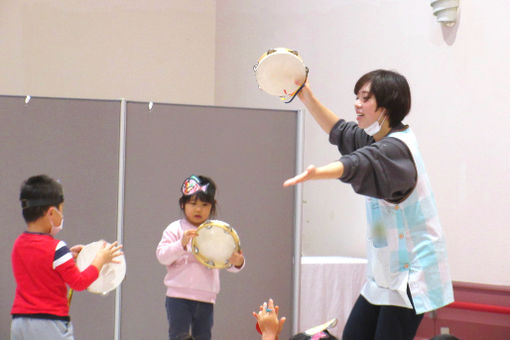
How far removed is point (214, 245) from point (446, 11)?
92.1 inches

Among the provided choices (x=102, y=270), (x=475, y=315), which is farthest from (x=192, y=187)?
(x=475, y=315)

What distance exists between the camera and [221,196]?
4227mm

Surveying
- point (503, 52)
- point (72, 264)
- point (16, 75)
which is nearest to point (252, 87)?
point (16, 75)

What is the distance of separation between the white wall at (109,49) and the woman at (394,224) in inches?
Answer: 178

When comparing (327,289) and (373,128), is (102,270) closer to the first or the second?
(373,128)

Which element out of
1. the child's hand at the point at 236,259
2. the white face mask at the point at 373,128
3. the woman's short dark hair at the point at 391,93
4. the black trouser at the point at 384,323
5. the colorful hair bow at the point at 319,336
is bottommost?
the black trouser at the point at 384,323

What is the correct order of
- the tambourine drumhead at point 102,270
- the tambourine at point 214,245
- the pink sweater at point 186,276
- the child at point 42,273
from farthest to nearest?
the pink sweater at point 186,276
the tambourine at point 214,245
the tambourine drumhead at point 102,270
the child at point 42,273

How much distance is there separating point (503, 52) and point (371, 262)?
7.48ft

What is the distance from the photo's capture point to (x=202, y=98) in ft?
23.9

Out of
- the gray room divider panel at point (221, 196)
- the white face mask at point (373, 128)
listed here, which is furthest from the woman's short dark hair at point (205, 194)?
the white face mask at point (373, 128)

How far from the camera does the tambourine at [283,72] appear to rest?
3.09 metres

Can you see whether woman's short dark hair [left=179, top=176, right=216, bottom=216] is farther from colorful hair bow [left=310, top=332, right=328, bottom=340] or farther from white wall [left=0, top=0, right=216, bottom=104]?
white wall [left=0, top=0, right=216, bottom=104]

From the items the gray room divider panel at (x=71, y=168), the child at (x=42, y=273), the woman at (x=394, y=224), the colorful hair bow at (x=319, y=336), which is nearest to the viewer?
the colorful hair bow at (x=319, y=336)

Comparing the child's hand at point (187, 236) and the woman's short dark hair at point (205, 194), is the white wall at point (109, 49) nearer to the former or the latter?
the woman's short dark hair at point (205, 194)
